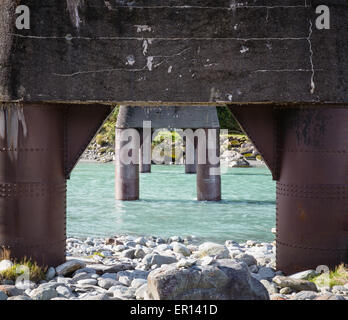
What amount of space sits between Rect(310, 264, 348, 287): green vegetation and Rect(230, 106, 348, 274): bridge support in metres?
0.27

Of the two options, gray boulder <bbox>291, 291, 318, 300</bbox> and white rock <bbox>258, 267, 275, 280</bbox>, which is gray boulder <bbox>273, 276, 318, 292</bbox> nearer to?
gray boulder <bbox>291, 291, 318, 300</bbox>

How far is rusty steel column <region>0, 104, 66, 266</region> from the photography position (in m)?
8.71

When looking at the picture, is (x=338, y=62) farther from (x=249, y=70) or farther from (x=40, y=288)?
(x=40, y=288)

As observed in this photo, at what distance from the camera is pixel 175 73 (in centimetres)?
870

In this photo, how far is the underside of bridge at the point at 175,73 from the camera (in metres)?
8.60

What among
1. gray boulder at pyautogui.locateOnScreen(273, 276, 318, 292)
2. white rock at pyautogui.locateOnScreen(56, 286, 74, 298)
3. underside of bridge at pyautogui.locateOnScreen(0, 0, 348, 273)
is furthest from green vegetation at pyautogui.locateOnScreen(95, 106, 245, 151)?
white rock at pyautogui.locateOnScreen(56, 286, 74, 298)

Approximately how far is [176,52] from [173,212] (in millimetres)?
13311

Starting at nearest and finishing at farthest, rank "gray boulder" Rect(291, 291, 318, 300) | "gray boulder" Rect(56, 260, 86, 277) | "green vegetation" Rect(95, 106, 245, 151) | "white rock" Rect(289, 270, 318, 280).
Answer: "gray boulder" Rect(291, 291, 318, 300)
"white rock" Rect(289, 270, 318, 280)
"gray boulder" Rect(56, 260, 86, 277)
"green vegetation" Rect(95, 106, 245, 151)

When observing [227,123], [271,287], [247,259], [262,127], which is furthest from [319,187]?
[227,123]

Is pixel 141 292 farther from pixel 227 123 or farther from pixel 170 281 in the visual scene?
pixel 227 123

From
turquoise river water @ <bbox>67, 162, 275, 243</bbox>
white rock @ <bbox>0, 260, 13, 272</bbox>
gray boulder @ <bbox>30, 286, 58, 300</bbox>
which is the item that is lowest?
turquoise river water @ <bbox>67, 162, 275, 243</bbox>

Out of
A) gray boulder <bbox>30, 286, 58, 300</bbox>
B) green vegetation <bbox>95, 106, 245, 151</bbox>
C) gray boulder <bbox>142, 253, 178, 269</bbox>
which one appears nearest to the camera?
gray boulder <bbox>30, 286, 58, 300</bbox>
